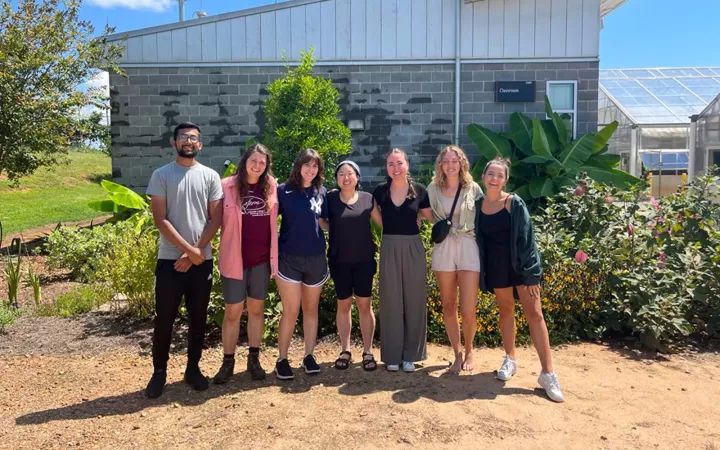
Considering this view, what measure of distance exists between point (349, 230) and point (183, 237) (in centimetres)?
121

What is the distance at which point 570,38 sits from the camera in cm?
1202

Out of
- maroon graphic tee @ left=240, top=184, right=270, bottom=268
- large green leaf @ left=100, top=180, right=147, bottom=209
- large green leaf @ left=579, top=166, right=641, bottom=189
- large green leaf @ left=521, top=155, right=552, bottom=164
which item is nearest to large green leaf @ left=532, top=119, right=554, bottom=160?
large green leaf @ left=521, top=155, right=552, bottom=164

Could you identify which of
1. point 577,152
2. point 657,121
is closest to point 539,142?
point 577,152

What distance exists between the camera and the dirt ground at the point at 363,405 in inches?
138

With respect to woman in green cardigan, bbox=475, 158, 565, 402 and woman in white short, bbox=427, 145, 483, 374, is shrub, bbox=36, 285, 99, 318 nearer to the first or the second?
woman in white short, bbox=427, 145, 483, 374

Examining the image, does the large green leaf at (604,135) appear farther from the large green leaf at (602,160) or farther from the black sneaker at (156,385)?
the black sneaker at (156,385)

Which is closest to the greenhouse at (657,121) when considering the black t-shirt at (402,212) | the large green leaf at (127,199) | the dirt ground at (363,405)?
the dirt ground at (363,405)

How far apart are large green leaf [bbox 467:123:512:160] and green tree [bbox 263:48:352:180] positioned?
2.94m

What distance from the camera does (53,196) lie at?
26594 millimetres

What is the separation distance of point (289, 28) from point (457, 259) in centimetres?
887

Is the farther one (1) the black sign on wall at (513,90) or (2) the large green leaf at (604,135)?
(1) the black sign on wall at (513,90)

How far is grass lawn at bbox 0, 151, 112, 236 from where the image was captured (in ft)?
60.0

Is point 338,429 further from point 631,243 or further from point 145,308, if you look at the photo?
point 631,243

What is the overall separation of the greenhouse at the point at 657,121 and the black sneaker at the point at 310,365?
14638 mm
